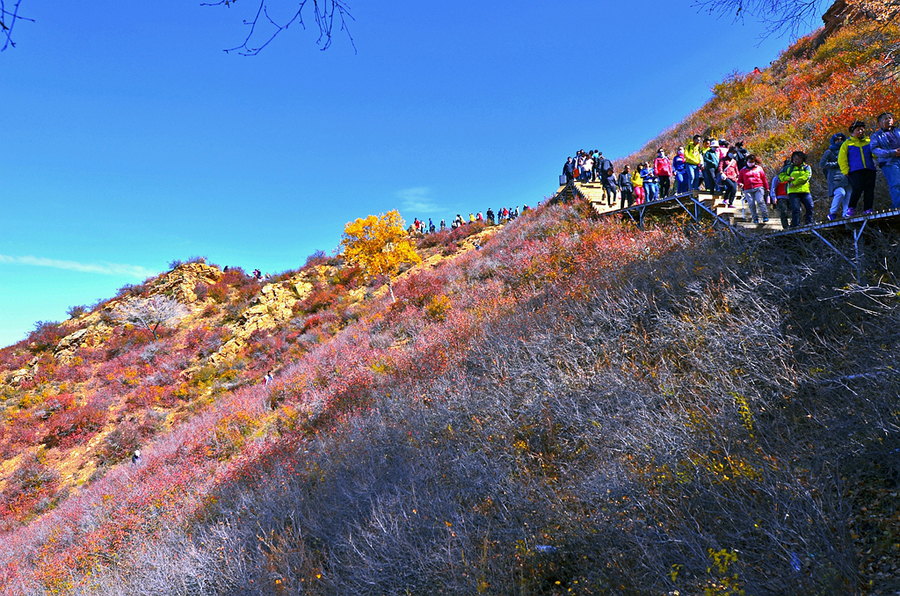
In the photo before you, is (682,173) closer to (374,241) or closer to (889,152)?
(889,152)

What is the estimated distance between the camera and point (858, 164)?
512 centimetres

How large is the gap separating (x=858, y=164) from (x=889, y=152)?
0.31m

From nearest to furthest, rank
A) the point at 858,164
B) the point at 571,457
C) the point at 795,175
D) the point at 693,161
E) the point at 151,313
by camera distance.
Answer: the point at 571,457
the point at 858,164
the point at 795,175
the point at 693,161
the point at 151,313

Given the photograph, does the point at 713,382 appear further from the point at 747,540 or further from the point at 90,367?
the point at 90,367

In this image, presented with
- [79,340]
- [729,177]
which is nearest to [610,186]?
[729,177]

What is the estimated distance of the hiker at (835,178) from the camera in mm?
5515

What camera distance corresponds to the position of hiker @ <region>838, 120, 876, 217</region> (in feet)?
16.7

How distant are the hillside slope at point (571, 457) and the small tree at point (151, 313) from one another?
1589 cm

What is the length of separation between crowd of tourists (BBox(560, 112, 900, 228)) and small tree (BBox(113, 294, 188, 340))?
28.7 m

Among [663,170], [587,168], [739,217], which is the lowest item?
[739,217]

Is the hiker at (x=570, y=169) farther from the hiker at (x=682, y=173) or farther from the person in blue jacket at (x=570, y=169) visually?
the hiker at (x=682, y=173)

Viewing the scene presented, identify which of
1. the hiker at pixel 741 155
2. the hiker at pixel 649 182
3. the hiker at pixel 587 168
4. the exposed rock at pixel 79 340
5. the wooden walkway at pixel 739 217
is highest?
the exposed rock at pixel 79 340

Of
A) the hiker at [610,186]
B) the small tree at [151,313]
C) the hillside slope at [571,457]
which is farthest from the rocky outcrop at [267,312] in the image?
the hiker at [610,186]

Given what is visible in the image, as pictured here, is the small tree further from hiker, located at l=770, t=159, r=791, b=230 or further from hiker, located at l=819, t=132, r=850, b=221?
hiker, located at l=819, t=132, r=850, b=221
